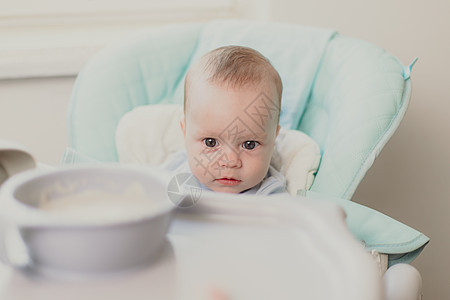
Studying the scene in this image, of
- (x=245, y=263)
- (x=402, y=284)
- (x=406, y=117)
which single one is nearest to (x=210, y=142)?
(x=402, y=284)

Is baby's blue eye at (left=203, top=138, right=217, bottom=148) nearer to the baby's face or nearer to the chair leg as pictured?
the baby's face

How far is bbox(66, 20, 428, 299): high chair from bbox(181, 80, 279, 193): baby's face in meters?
0.10

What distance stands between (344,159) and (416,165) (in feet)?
1.85

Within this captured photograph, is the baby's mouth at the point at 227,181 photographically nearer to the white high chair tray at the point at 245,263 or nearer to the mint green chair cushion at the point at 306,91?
the mint green chair cushion at the point at 306,91

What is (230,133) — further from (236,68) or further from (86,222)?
(86,222)

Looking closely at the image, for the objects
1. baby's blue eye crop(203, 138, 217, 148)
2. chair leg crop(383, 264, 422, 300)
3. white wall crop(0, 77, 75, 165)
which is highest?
baby's blue eye crop(203, 138, 217, 148)

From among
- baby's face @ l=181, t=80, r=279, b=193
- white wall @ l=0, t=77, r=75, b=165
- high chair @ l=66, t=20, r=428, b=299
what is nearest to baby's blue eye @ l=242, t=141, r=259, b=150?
baby's face @ l=181, t=80, r=279, b=193

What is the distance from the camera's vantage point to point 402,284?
0.69 metres

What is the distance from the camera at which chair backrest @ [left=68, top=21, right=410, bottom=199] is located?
903 millimetres

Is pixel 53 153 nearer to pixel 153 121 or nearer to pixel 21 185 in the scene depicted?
pixel 153 121

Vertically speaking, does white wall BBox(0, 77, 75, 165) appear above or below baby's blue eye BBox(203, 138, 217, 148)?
below

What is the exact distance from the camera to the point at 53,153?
149 centimetres

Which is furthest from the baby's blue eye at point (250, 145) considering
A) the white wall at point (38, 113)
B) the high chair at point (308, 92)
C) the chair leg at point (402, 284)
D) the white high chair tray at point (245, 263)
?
the white wall at point (38, 113)

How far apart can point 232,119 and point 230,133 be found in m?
0.04
